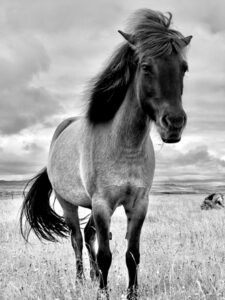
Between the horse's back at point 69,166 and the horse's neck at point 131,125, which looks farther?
the horse's back at point 69,166

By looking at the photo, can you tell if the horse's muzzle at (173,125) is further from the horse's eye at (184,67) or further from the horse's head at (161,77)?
the horse's eye at (184,67)

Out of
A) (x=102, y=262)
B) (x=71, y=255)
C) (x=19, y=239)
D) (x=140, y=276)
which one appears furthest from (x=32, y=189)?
(x=102, y=262)

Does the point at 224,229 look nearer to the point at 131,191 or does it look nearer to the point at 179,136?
the point at 131,191

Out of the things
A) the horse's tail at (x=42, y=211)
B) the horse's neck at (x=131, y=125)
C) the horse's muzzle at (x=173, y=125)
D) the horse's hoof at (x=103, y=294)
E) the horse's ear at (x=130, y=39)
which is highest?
the horse's ear at (x=130, y=39)

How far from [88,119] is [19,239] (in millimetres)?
5578

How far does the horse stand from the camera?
161 inches

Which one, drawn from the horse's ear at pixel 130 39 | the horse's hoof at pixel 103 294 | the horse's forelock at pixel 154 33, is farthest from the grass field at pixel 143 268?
the horse's ear at pixel 130 39

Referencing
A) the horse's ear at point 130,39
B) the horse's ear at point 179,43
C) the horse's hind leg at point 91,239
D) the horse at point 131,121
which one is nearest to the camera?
the horse at point 131,121

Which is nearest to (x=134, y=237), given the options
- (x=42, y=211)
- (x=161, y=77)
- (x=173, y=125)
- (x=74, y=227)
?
(x=173, y=125)

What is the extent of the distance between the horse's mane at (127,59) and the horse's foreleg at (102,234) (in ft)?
3.51

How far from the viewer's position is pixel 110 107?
4984 millimetres

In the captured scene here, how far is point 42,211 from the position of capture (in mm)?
8023

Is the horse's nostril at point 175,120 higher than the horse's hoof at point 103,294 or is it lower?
higher

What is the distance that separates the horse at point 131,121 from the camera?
409cm
